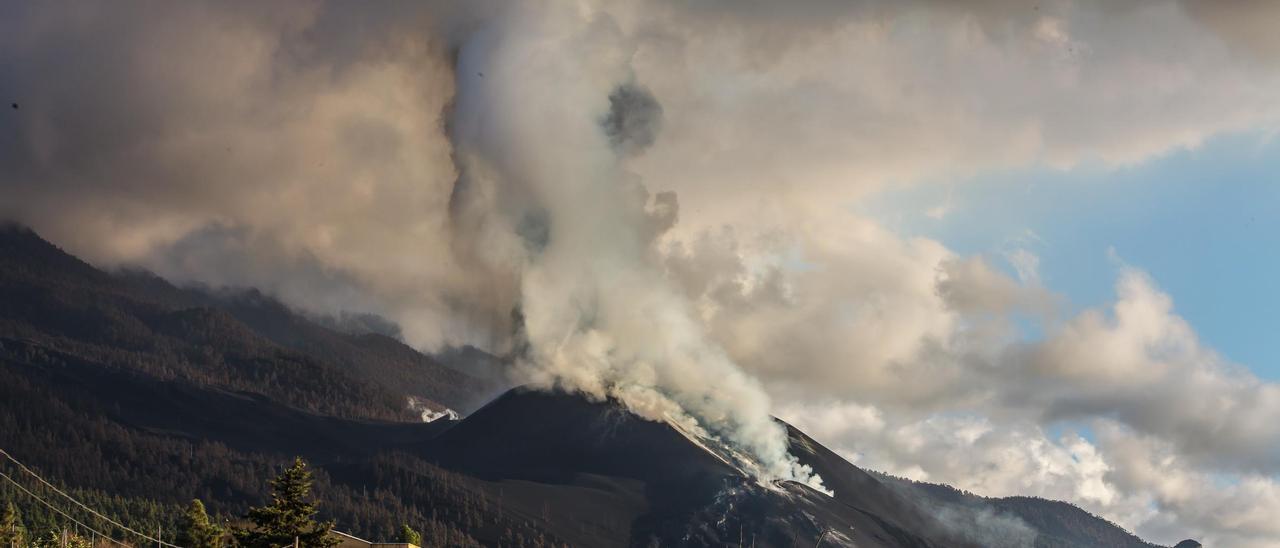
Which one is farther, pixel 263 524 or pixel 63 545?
pixel 63 545

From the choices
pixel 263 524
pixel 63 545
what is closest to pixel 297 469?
pixel 263 524

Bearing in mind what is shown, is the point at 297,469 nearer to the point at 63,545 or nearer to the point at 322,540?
the point at 322,540

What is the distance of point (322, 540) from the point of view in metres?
166

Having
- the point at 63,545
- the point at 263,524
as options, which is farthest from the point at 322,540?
the point at 63,545

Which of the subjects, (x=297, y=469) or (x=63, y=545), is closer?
(x=297, y=469)

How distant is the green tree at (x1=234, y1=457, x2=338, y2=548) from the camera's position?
6437 inches

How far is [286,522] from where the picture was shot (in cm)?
16388

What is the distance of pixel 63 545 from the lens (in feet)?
638

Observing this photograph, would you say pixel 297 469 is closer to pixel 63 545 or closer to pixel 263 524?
pixel 263 524

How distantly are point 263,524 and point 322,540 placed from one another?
6.08 metres

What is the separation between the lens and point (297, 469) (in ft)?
541

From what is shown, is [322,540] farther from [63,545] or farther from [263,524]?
[63,545]

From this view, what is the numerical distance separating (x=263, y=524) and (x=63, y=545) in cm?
4248

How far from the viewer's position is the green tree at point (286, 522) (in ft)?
536
